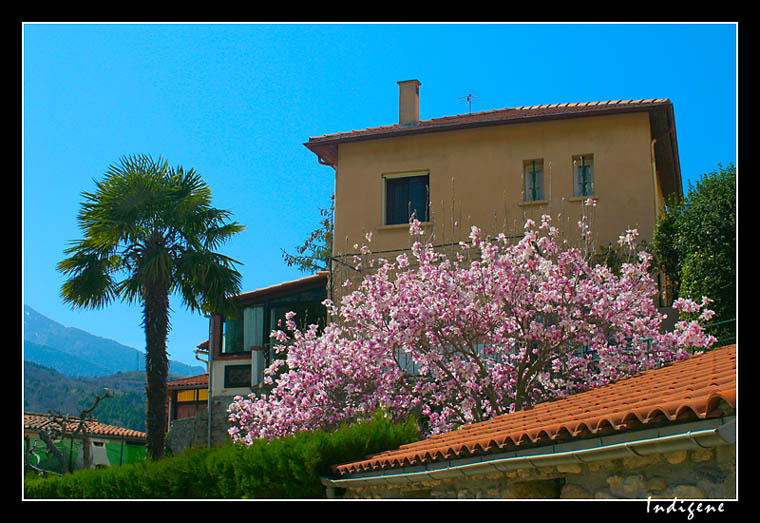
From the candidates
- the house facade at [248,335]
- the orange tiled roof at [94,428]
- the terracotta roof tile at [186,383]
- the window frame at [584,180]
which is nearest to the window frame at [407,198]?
the window frame at [584,180]

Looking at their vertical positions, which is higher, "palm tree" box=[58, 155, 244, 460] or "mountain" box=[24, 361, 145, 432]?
"palm tree" box=[58, 155, 244, 460]

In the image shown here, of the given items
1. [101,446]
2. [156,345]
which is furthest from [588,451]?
[101,446]

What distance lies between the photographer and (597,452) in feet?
22.6

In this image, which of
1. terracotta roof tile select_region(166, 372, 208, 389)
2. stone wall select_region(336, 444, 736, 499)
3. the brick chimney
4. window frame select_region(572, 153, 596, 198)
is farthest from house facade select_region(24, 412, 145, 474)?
stone wall select_region(336, 444, 736, 499)

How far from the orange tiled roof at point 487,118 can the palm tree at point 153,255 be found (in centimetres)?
306

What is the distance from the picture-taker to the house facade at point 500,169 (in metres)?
19.6

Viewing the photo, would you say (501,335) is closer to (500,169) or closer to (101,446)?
(500,169)

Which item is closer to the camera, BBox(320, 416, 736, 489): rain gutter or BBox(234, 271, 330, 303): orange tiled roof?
BBox(320, 416, 736, 489): rain gutter

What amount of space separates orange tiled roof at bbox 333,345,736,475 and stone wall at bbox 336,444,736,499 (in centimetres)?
29

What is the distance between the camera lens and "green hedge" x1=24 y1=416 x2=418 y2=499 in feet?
36.2

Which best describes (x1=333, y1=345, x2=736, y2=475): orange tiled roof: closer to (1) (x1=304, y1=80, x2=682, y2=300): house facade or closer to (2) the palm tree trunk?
(1) (x1=304, y1=80, x2=682, y2=300): house facade
